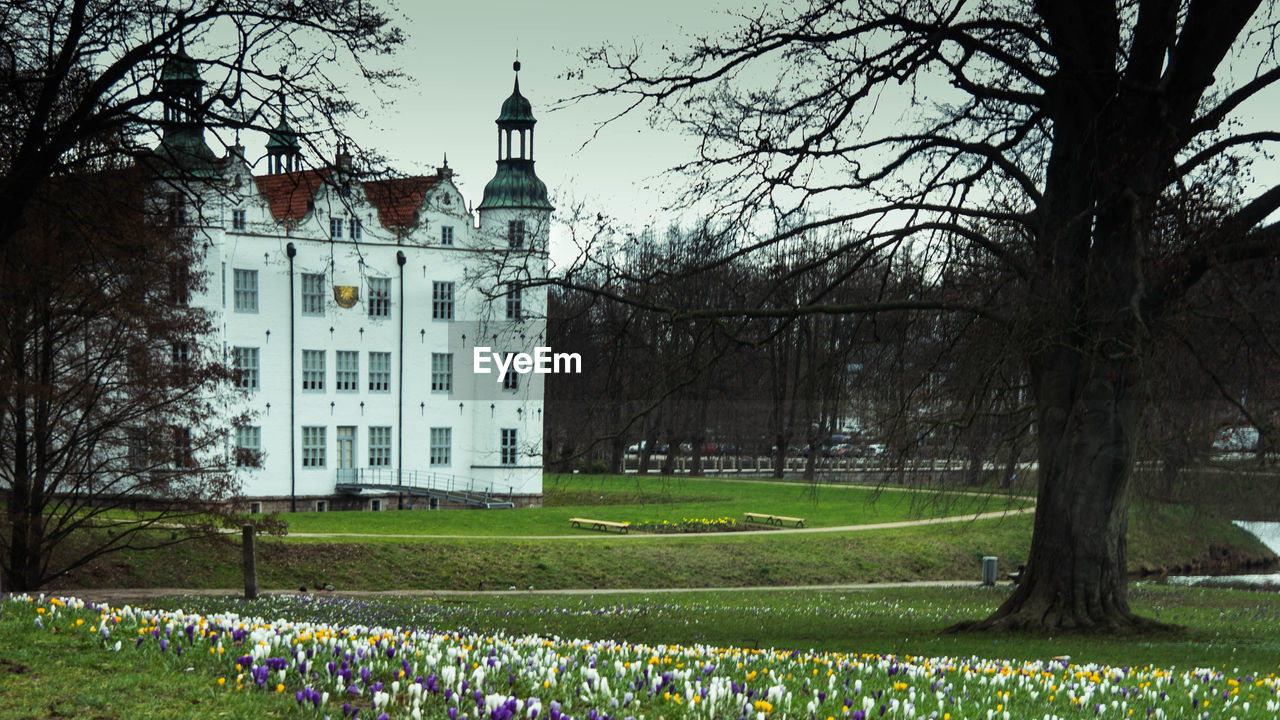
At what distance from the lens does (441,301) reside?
172ft

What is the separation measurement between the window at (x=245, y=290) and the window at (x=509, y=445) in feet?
40.1

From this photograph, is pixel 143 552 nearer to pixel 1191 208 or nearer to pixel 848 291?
pixel 848 291

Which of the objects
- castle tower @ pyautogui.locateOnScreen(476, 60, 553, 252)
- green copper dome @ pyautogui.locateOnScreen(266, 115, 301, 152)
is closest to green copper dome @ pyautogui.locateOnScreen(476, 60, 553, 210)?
castle tower @ pyautogui.locateOnScreen(476, 60, 553, 252)

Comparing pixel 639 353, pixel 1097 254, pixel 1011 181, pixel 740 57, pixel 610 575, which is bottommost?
pixel 610 575

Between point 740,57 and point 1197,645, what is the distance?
9.19 metres

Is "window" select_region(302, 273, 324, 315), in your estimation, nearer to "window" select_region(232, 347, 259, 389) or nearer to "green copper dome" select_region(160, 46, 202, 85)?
"window" select_region(232, 347, 259, 389)

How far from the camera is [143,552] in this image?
93.8ft

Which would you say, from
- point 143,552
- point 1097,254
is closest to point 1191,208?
point 1097,254

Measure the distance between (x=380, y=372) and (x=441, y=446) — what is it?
432 cm

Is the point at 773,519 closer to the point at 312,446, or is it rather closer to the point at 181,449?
the point at 312,446

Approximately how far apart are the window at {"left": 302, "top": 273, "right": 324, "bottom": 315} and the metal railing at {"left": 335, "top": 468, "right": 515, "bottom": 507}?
6.73 metres

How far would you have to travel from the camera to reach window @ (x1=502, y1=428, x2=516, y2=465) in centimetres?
5338

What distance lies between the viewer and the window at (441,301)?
52.5 metres

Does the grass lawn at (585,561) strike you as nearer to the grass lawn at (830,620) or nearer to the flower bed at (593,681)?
the grass lawn at (830,620)
